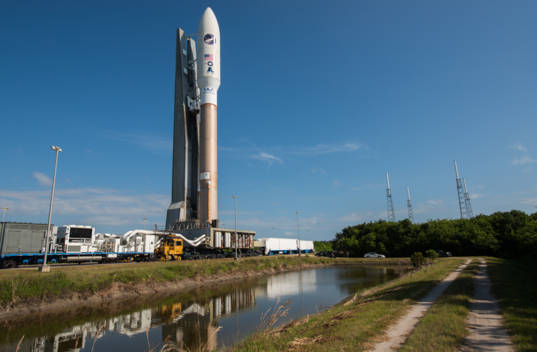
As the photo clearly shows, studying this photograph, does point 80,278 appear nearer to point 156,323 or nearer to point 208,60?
point 156,323

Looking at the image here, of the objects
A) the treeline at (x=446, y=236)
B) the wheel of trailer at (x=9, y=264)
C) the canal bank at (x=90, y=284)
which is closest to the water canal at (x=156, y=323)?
the canal bank at (x=90, y=284)

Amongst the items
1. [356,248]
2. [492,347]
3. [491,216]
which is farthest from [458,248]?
[492,347]

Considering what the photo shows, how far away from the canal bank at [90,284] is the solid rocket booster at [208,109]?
83.1ft

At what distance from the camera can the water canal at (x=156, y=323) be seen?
12008mm

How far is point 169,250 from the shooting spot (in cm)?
4006

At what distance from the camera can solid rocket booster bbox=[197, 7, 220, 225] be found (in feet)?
194

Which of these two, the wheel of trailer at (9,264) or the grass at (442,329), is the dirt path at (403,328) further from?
the wheel of trailer at (9,264)

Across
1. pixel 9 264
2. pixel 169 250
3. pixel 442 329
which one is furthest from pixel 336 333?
pixel 169 250

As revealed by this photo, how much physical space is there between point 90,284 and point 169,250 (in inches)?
785

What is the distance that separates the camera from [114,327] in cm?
1459

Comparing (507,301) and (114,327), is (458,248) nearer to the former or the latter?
(507,301)

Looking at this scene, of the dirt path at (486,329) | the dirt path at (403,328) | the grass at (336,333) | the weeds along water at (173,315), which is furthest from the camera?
the weeds along water at (173,315)

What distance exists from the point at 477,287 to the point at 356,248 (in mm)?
62292

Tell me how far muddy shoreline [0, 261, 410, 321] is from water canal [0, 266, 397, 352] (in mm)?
596
